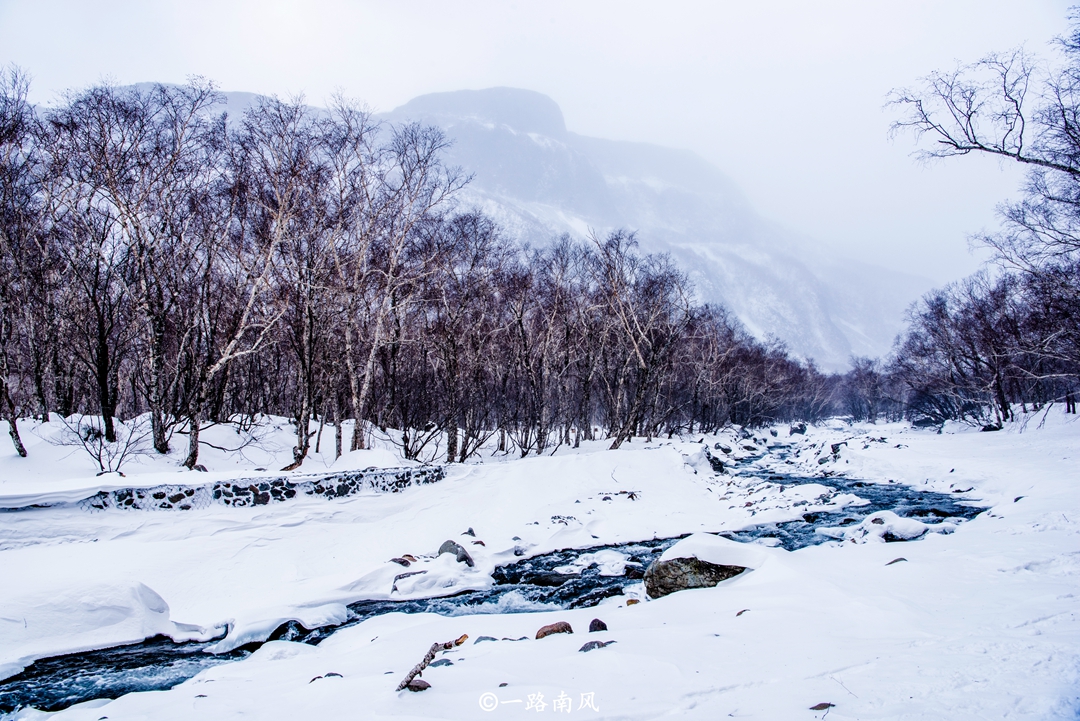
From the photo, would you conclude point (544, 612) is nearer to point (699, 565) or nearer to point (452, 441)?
point (699, 565)

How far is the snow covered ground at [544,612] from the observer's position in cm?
254

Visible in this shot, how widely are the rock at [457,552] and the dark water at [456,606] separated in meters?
0.50

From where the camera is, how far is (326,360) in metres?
17.2

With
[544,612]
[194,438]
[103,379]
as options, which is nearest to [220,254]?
[103,379]

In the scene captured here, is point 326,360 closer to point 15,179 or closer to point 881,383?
point 15,179

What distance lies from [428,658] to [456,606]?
9.43 ft

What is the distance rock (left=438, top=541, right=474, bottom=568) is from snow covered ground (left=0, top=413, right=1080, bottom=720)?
0.52 feet

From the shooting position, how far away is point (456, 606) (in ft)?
20.1

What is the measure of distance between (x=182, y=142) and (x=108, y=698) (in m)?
14.2

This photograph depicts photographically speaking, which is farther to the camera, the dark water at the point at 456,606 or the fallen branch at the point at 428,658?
the dark water at the point at 456,606

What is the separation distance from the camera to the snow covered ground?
100 inches

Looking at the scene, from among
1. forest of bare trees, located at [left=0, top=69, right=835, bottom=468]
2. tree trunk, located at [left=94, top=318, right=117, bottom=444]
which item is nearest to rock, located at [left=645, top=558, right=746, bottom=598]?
forest of bare trees, located at [left=0, top=69, right=835, bottom=468]

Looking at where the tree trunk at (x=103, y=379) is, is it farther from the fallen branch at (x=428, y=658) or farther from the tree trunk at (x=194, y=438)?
the fallen branch at (x=428, y=658)

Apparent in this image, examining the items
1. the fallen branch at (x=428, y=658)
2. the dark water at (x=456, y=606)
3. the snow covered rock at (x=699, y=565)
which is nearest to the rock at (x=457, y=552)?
the dark water at (x=456, y=606)
